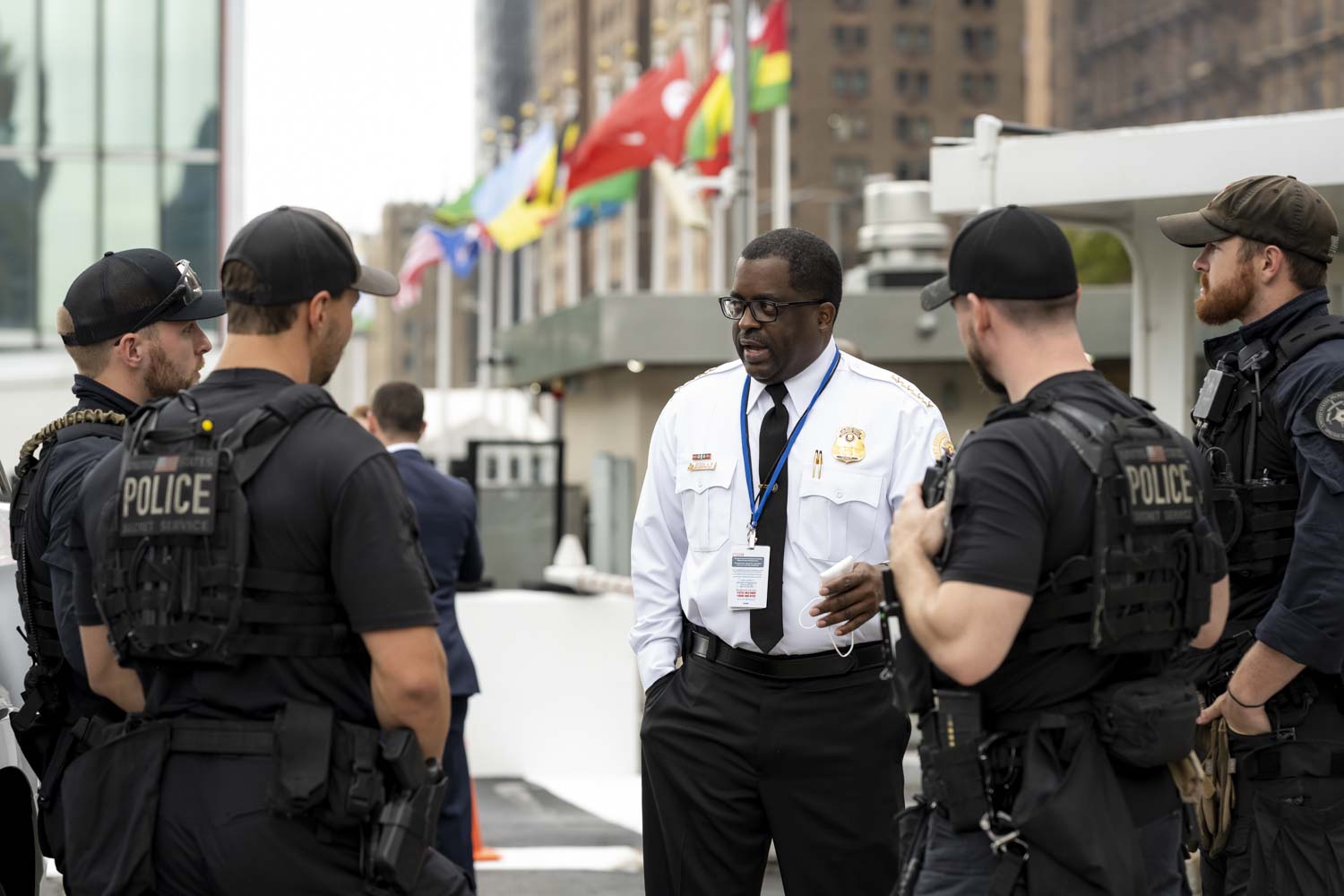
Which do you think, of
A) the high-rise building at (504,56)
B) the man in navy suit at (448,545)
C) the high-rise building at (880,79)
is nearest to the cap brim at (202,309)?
the man in navy suit at (448,545)

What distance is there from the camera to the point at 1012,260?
12.3ft

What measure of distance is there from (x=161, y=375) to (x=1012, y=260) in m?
2.23

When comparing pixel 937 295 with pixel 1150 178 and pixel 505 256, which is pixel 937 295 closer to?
pixel 1150 178

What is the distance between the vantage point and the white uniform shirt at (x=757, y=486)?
4.94 m

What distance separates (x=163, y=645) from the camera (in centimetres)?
364

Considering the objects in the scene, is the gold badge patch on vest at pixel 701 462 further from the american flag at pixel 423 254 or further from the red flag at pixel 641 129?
the american flag at pixel 423 254

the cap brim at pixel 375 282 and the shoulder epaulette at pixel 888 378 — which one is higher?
the cap brim at pixel 375 282

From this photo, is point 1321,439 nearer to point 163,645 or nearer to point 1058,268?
point 1058,268

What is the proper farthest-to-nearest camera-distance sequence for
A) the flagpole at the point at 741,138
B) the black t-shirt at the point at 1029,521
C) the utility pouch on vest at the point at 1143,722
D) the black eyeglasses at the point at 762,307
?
the flagpole at the point at 741,138 < the black eyeglasses at the point at 762,307 < the utility pouch on vest at the point at 1143,722 < the black t-shirt at the point at 1029,521

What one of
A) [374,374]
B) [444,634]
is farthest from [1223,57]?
[444,634]

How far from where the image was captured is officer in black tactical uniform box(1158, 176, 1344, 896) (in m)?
4.43

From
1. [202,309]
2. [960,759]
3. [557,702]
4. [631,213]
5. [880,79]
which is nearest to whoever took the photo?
[960,759]

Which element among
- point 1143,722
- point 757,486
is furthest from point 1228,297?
point 1143,722

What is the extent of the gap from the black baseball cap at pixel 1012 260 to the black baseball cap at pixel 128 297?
1890 millimetres
